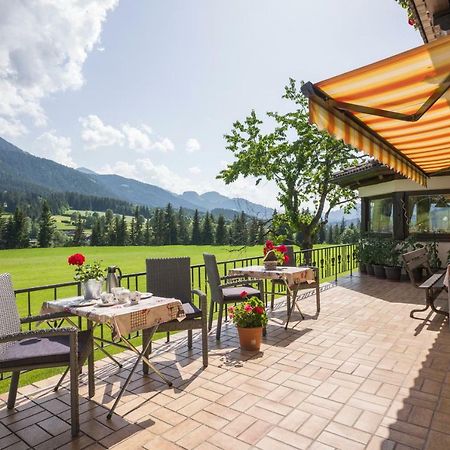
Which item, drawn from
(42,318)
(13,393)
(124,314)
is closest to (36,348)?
(42,318)

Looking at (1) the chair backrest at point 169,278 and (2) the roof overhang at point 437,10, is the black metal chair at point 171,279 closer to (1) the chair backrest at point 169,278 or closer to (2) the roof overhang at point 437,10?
(1) the chair backrest at point 169,278

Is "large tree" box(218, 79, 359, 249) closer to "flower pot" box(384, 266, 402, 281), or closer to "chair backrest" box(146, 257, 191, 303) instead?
"flower pot" box(384, 266, 402, 281)

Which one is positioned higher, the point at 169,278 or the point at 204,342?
the point at 169,278

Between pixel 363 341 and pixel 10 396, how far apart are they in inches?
155

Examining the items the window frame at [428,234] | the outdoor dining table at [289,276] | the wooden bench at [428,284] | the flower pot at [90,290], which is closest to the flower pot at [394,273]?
the window frame at [428,234]

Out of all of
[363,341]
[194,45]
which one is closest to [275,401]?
[363,341]

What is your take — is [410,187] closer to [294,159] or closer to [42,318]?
[294,159]

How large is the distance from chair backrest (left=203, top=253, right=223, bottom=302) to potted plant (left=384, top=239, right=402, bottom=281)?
6.24 metres

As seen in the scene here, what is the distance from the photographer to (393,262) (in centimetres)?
899

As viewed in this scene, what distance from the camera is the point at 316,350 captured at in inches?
162

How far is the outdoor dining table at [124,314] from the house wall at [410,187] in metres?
8.12

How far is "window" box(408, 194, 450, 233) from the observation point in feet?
28.6

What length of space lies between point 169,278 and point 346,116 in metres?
2.67

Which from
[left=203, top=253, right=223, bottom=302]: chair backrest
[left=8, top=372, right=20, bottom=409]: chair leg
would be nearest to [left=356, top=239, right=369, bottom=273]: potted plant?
[left=203, top=253, right=223, bottom=302]: chair backrest
